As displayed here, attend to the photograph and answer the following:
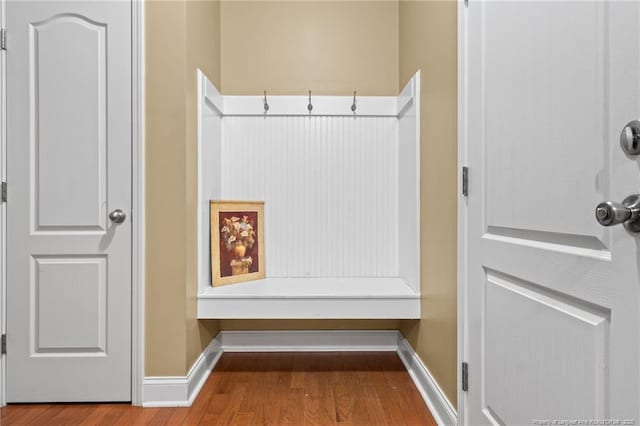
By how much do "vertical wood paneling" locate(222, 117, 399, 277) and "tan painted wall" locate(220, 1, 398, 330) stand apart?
10.0 inches

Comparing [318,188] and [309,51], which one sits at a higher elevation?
[309,51]

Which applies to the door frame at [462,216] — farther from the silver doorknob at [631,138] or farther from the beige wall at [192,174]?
the silver doorknob at [631,138]

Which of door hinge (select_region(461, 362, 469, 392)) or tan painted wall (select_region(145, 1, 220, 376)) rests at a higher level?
tan painted wall (select_region(145, 1, 220, 376))

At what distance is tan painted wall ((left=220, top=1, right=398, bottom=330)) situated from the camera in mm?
2859

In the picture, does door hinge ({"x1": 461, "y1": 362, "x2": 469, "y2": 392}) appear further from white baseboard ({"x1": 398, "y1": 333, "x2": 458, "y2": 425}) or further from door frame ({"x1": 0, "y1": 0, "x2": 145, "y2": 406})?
door frame ({"x1": 0, "y1": 0, "x2": 145, "y2": 406})

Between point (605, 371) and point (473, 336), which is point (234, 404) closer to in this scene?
point (473, 336)

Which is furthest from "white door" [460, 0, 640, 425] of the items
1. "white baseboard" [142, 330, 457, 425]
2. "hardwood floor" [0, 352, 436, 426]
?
"white baseboard" [142, 330, 457, 425]

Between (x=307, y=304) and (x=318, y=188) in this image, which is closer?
(x=307, y=304)

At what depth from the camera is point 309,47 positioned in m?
2.88

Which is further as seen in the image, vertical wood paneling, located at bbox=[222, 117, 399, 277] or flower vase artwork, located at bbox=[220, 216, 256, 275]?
vertical wood paneling, located at bbox=[222, 117, 399, 277]

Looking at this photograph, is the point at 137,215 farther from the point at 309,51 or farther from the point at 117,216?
the point at 309,51

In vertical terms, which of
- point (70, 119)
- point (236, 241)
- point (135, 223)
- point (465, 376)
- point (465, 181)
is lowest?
point (465, 376)

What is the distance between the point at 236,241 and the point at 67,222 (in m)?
0.90

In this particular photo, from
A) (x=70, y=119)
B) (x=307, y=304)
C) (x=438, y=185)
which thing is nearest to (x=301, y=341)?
(x=307, y=304)
